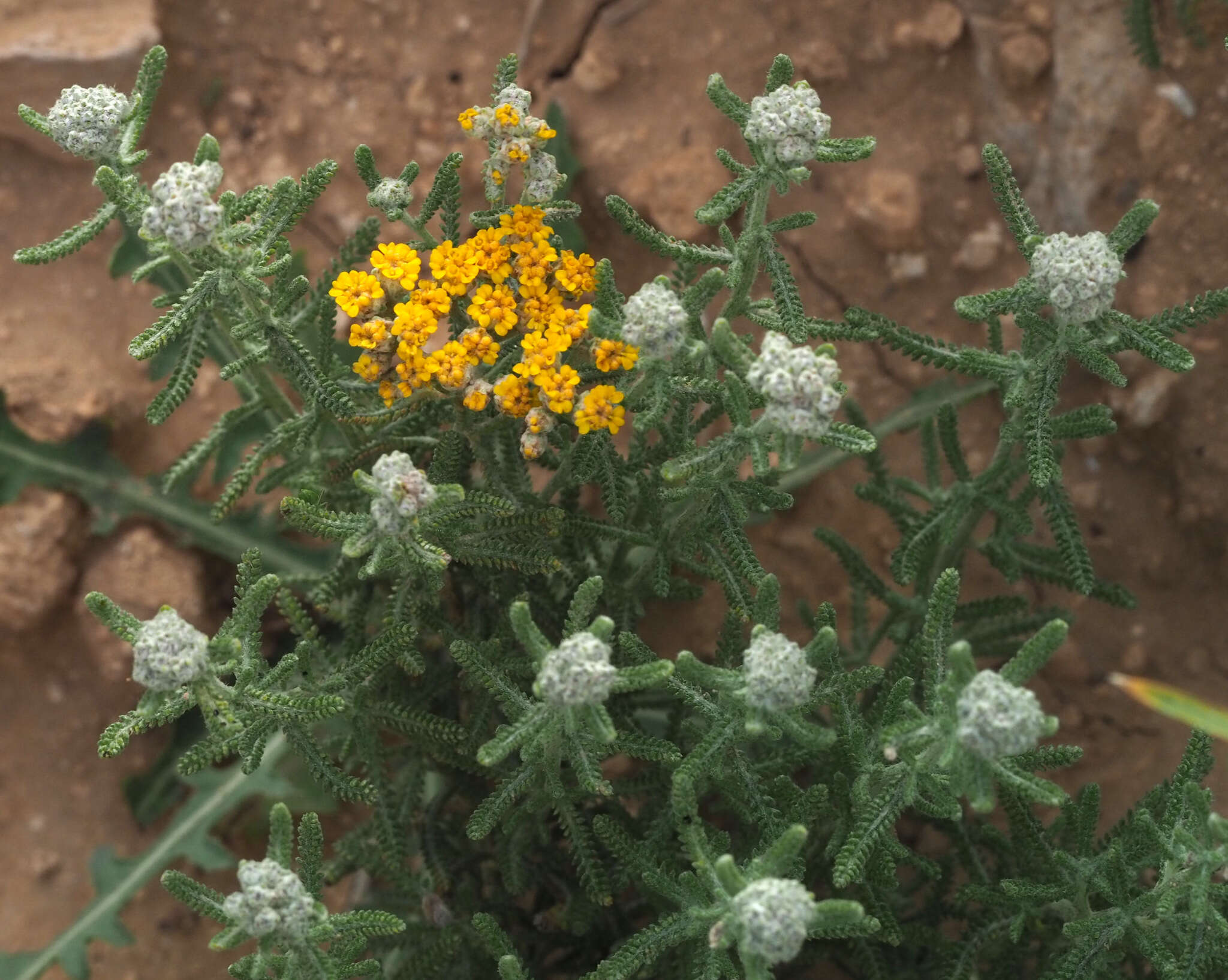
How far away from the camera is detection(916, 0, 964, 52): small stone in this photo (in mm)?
5719

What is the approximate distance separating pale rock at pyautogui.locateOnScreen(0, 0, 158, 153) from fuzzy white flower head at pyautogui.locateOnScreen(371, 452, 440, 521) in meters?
3.55

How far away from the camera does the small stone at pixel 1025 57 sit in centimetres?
566

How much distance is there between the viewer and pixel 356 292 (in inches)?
140

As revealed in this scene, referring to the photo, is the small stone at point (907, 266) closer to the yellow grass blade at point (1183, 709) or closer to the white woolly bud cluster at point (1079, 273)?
the white woolly bud cluster at point (1079, 273)

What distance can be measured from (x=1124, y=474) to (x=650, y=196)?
2.58 m

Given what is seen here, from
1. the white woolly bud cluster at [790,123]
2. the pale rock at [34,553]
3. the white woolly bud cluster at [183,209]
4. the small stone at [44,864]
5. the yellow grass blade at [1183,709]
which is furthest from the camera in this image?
the small stone at [44,864]

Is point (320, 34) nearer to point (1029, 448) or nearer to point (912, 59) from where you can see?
point (912, 59)

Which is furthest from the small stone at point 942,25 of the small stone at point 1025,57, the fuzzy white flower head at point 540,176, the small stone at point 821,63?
the fuzzy white flower head at point 540,176

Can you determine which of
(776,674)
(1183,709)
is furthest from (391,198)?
(1183,709)

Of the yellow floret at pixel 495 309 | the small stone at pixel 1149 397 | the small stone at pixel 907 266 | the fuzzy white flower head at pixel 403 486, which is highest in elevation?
the yellow floret at pixel 495 309

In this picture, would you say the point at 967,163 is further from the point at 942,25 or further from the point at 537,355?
the point at 537,355

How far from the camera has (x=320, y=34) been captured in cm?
606

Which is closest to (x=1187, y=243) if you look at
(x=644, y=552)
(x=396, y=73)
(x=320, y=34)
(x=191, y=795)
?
(x=644, y=552)

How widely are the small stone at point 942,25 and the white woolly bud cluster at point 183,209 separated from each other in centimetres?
382
